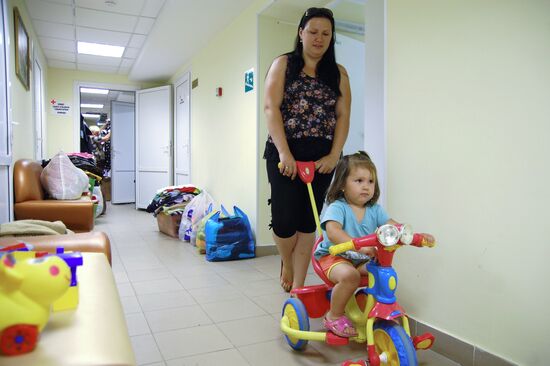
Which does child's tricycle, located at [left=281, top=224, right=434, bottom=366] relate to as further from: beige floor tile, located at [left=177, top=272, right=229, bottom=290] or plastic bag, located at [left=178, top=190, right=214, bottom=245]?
plastic bag, located at [left=178, top=190, right=214, bottom=245]

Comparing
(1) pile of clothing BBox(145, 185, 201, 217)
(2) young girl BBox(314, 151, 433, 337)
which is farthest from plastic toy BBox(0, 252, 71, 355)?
(1) pile of clothing BBox(145, 185, 201, 217)

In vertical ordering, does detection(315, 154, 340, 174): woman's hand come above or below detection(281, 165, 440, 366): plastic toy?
above

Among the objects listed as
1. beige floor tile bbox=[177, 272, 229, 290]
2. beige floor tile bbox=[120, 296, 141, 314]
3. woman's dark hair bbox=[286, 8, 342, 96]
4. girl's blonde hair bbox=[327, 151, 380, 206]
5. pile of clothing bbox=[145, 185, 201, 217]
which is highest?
woman's dark hair bbox=[286, 8, 342, 96]

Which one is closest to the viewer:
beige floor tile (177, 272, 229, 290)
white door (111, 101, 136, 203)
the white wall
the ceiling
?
the white wall

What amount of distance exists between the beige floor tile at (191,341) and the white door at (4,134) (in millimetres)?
1460

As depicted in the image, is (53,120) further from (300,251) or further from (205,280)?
(300,251)

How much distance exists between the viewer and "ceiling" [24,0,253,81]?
151 inches

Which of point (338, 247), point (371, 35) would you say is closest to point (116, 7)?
point (371, 35)

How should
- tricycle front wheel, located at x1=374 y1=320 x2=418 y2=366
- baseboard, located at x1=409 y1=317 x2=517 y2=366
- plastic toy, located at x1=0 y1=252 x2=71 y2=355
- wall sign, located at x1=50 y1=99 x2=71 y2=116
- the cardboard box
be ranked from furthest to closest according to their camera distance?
1. wall sign, located at x1=50 y1=99 x2=71 y2=116
2. the cardboard box
3. baseboard, located at x1=409 y1=317 x2=517 y2=366
4. tricycle front wheel, located at x1=374 y1=320 x2=418 y2=366
5. plastic toy, located at x1=0 y1=252 x2=71 y2=355

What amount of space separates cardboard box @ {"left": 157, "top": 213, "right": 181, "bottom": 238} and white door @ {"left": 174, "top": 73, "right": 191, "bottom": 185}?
3.87 feet

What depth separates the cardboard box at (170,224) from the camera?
14.4 feet

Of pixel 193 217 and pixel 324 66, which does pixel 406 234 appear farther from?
pixel 193 217

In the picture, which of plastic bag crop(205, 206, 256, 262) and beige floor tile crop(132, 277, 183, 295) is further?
plastic bag crop(205, 206, 256, 262)

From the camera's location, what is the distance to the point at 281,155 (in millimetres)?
1785
